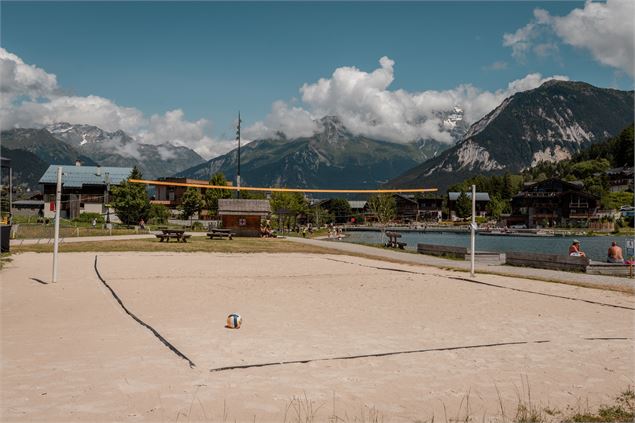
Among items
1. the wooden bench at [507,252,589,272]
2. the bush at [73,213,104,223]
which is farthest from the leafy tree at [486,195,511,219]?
the wooden bench at [507,252,589,272]

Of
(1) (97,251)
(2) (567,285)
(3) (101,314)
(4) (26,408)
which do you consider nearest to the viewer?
(4) (26,408)

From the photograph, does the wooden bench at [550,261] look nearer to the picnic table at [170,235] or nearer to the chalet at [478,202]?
the picnic table at [170,235]

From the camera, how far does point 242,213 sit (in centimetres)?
3406

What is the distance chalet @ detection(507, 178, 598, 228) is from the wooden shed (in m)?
68.1

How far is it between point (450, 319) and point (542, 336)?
1543mm

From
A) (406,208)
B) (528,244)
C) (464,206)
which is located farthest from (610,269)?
(406,208)

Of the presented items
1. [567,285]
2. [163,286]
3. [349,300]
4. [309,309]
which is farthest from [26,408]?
[567,285]

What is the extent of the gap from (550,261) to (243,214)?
67.7 ft

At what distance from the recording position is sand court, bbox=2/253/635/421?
462cm

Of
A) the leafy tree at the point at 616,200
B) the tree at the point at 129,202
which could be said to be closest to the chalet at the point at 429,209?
the leafy tree at the point at 616,200

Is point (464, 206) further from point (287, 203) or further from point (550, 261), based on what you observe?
point (550, 261)

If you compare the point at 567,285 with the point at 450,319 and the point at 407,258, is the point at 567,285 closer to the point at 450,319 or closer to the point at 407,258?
the point at 450,319

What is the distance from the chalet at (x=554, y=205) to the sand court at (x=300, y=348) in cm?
8390

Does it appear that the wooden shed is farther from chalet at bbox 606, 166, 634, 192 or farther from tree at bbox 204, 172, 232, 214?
chalet at bbox 606, 166, 634, 192
